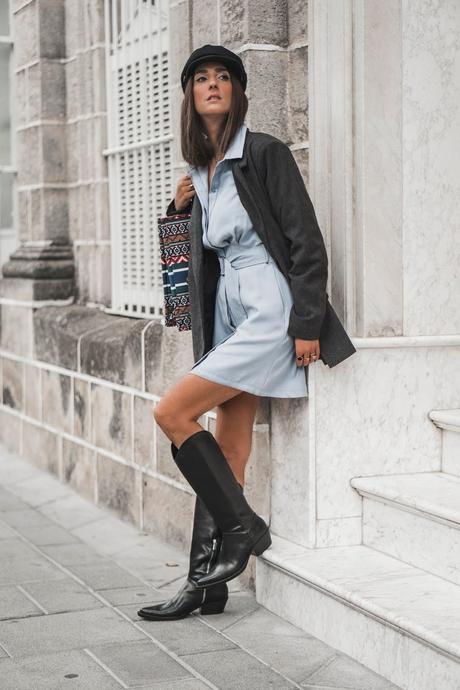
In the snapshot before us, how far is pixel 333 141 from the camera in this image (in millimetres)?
4801

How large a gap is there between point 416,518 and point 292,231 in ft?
3.77

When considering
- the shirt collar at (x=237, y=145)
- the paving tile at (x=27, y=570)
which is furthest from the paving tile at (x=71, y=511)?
the shirt collar at (x=237, y=145)

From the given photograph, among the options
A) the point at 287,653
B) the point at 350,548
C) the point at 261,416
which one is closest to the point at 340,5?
the point at 261,416

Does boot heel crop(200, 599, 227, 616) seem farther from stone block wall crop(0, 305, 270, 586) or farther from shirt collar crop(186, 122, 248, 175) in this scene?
shirt collar crop(186, 122, 248, 175)

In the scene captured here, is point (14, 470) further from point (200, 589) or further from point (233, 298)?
point (233, 298)

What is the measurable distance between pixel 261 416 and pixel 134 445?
1.56 m

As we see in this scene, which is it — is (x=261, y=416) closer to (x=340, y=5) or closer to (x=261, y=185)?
(x=261, y=185)

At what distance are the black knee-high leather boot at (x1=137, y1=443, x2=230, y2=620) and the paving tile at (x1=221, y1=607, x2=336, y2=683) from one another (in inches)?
5.8

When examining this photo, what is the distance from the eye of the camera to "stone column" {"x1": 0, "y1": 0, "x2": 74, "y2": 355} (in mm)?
8016

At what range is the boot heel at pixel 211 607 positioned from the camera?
4.83 metres

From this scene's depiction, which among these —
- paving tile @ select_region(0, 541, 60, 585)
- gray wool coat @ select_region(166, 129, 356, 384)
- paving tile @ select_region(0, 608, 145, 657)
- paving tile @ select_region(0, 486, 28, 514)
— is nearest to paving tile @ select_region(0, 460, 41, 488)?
paving tile @ select_region(0, 486, 28, 514)

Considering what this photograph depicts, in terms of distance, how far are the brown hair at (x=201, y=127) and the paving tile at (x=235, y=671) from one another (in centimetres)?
185

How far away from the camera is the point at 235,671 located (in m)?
4.16

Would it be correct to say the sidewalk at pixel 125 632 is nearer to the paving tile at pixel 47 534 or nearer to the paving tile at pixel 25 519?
the paving tile at pixel 47 534
